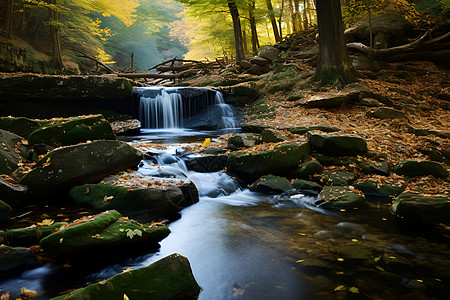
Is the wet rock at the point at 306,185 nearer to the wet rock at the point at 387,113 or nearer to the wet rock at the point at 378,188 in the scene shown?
the wet rock at the point at 378,188

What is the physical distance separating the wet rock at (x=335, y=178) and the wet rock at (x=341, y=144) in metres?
0.70

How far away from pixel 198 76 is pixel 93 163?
581 inches

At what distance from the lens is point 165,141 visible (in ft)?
35.1

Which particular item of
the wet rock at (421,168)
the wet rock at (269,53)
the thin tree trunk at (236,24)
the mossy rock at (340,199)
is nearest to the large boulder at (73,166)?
the mossy rock at (340,199)

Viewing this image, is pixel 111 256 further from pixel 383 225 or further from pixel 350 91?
pixel 350 91

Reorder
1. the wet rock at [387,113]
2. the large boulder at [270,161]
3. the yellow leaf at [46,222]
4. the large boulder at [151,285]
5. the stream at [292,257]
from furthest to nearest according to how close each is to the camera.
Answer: the wet rock at [387,113] → the large boulder at [270,161] → the yellow leaf at [46,222] → the stream at [292,257] → the large boulder at [151,285]

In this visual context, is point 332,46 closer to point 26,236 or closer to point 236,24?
point 236,24

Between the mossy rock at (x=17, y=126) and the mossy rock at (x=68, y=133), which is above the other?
the mossy rock at (x=17, y=126)

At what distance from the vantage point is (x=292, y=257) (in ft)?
12.6

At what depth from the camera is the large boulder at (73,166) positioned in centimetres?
534

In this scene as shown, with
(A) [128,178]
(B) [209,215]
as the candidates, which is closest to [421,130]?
(B) [209,215]

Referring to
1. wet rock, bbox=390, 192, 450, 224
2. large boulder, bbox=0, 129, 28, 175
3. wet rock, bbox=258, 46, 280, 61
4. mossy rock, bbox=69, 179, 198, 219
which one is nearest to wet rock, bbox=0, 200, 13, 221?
mossy rock, bbox=69, 179, 198, 219

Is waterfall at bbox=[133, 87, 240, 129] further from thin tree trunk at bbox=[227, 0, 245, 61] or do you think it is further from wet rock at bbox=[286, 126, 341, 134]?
thin tree trunk at bbox=[227, 0, 245, 61]

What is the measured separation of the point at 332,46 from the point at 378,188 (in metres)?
7.64
